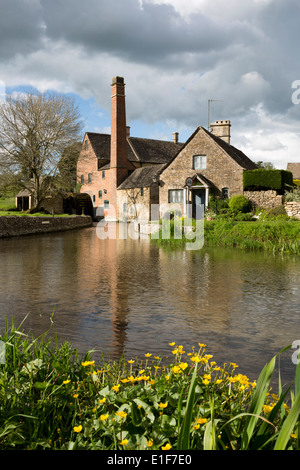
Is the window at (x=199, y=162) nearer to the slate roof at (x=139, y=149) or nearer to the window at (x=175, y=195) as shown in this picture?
the window at (x=175, y=195)

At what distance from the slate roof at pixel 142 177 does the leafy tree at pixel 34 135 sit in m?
8.03

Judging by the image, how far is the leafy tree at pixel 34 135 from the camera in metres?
37.1

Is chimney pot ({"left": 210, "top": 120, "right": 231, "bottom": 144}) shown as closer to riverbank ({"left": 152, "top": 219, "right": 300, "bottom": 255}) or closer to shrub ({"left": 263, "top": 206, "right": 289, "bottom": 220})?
shrub ({"left": 263, "top": 206, "right": 289, "bottom": 220})

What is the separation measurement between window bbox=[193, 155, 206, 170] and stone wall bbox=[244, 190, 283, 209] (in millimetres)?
5188

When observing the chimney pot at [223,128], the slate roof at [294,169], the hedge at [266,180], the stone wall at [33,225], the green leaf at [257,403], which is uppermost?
the chimney pot at [223,128]

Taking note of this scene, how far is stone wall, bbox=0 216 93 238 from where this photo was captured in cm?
2752

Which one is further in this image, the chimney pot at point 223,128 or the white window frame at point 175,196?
the chimney pot at point 223,128

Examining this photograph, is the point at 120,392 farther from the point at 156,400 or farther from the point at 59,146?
the point at 59,146

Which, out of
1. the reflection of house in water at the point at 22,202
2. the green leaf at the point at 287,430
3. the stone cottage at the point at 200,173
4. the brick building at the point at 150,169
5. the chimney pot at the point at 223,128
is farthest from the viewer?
the reflection of house in water at the point at 22,202

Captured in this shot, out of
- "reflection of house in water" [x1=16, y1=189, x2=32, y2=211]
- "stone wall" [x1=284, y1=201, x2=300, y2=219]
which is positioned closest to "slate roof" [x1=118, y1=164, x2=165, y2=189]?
"reflection of house in water" [x1=16, y1=189, x2=32, y2=211]

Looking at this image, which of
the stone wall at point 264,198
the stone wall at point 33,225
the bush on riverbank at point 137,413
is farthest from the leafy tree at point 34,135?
the bush on riverbank at point 137,413

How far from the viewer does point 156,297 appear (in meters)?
9.02

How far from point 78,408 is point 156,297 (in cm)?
577
